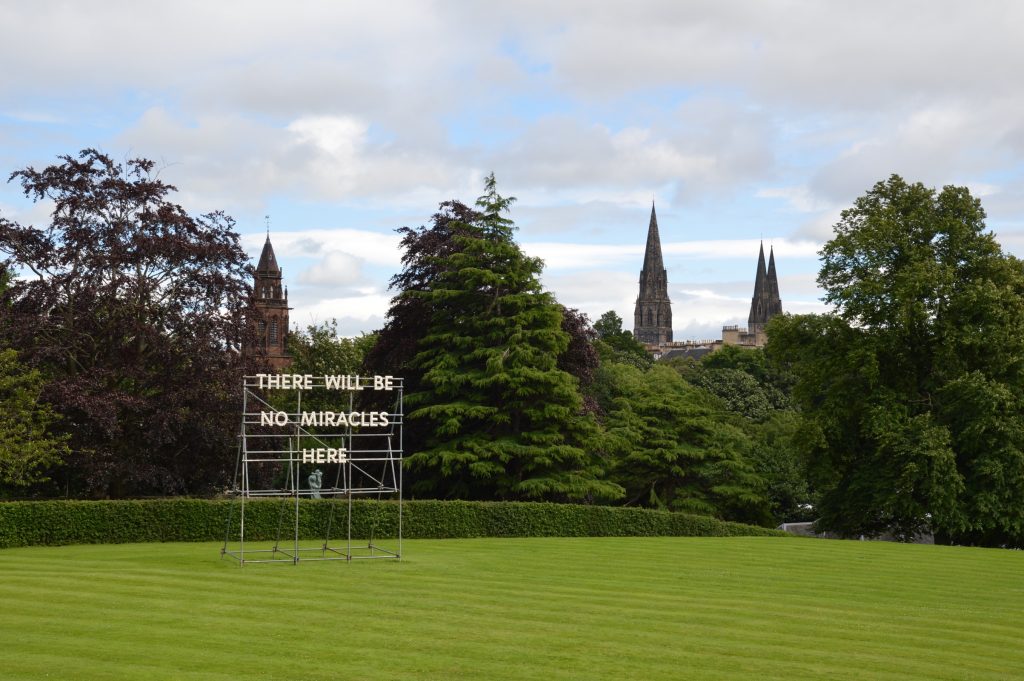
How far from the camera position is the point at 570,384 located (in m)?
39.9

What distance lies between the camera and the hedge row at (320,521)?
30812mm

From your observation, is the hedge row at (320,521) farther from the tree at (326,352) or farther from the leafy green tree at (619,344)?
the leafy green tree at (619,344)

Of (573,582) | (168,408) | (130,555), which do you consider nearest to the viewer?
(573,582)

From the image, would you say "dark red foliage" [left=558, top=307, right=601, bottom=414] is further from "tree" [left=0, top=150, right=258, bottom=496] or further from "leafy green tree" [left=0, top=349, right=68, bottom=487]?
"leafy green tree" [left=0, top=349, right=68, bottom=487]

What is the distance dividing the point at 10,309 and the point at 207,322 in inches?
253

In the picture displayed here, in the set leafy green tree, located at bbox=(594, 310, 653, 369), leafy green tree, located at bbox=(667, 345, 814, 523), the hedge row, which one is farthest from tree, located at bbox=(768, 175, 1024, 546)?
leafy green tree, located at bbox=(594, 310, 653, 369)

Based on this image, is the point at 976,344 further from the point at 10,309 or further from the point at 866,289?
the point at 10,309

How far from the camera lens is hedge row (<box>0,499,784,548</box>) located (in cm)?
3081

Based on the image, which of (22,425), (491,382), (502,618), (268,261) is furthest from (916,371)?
(268,261)

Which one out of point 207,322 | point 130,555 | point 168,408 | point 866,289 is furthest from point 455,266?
point 130,555

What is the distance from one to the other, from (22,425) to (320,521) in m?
9.25

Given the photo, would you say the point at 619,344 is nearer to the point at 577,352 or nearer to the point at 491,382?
the point at 577,352

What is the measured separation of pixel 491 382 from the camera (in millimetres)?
39156

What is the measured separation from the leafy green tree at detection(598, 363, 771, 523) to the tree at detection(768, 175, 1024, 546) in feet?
13.9
